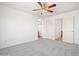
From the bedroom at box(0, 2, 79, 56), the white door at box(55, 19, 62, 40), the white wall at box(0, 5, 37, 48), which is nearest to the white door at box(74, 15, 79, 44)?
the bedroom at box(0, 2, 79, 56)

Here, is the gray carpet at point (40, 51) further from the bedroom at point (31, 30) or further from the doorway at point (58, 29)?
the doorway at point (58, 29)

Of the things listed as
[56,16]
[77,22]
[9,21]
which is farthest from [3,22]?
[77,22]

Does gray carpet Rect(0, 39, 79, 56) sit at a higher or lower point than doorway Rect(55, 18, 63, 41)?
lower

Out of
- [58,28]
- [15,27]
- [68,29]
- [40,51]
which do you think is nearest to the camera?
[40,51]

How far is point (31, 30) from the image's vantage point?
5.78 m

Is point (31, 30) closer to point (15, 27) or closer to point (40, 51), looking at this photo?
point (15, 27)

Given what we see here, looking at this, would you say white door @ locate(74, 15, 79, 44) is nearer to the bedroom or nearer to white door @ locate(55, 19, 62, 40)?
the bedroom

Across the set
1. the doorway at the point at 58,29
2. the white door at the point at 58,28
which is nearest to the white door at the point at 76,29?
the doorway at the point at 58,29

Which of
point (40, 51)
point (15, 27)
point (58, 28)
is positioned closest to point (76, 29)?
point (58, 28)

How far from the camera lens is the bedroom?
143 inches

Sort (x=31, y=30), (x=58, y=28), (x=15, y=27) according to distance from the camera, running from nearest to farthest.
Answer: (x=15, y=27) → (x=31, y=30) → (x=58, y=28)

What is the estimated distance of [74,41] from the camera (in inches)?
192

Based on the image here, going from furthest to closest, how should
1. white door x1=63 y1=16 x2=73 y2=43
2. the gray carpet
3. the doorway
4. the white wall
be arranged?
the doorway → white door x1=63 y1=16 x2=73 y2=43 → the white wall → the gray carpet

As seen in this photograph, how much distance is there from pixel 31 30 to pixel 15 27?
143cm
